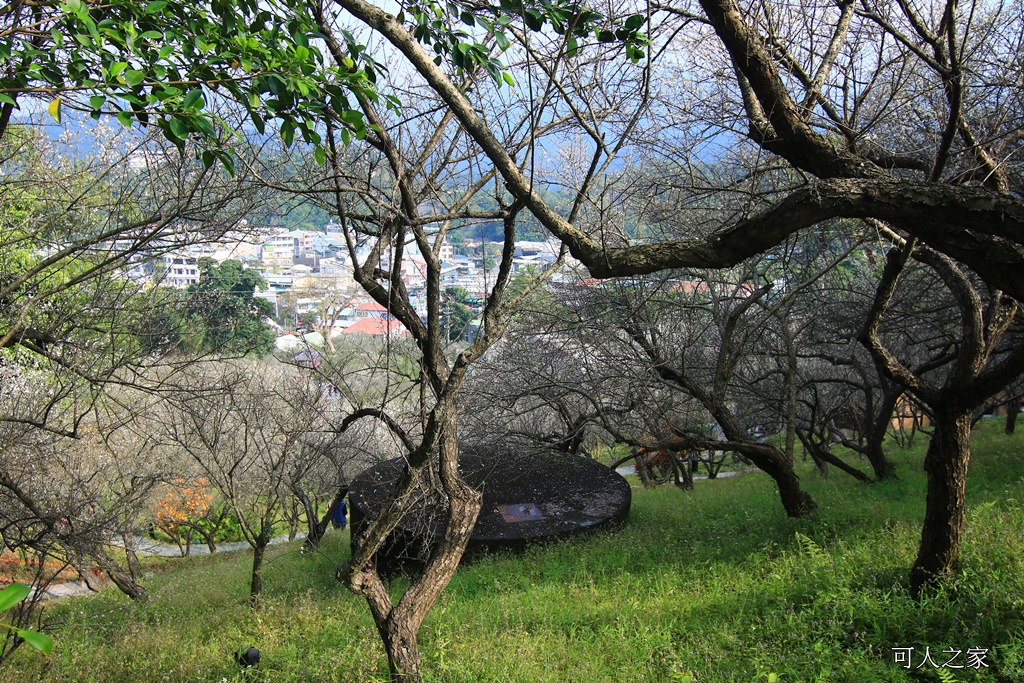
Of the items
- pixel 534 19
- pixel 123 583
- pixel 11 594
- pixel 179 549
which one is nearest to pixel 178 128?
pixel 11 594

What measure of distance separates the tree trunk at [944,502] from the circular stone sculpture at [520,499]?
4391mm

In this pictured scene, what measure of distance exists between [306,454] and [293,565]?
3.27m

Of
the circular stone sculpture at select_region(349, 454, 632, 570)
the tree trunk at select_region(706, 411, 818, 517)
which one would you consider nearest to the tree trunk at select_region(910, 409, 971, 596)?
the tree trunk at select_region(706, 411, 818, 517)

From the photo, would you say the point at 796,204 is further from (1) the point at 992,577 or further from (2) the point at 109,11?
(2) the point at 109,11

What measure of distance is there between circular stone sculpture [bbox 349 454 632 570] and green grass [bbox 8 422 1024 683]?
46 cm

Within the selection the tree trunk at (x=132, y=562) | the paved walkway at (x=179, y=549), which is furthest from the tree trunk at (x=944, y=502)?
the paved walkway at (x=179, y=549)

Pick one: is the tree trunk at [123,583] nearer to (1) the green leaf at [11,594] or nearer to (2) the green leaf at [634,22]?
(2) the green leaf at [634,22]

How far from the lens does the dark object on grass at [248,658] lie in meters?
5.28

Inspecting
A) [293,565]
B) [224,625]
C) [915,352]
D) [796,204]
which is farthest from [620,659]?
[915,352]

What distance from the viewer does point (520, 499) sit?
32.3ft

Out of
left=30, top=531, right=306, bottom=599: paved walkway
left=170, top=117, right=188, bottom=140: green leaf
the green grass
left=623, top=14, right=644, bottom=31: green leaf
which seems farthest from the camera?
left=30, top=531, right=306, bottom=599: paved walkway

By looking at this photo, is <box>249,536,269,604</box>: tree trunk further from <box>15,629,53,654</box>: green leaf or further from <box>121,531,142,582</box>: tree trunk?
<box>15,629,53,654</box>: green leaf

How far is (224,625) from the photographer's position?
7.17 meters

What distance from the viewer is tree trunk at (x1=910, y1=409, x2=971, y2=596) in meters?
4.83
